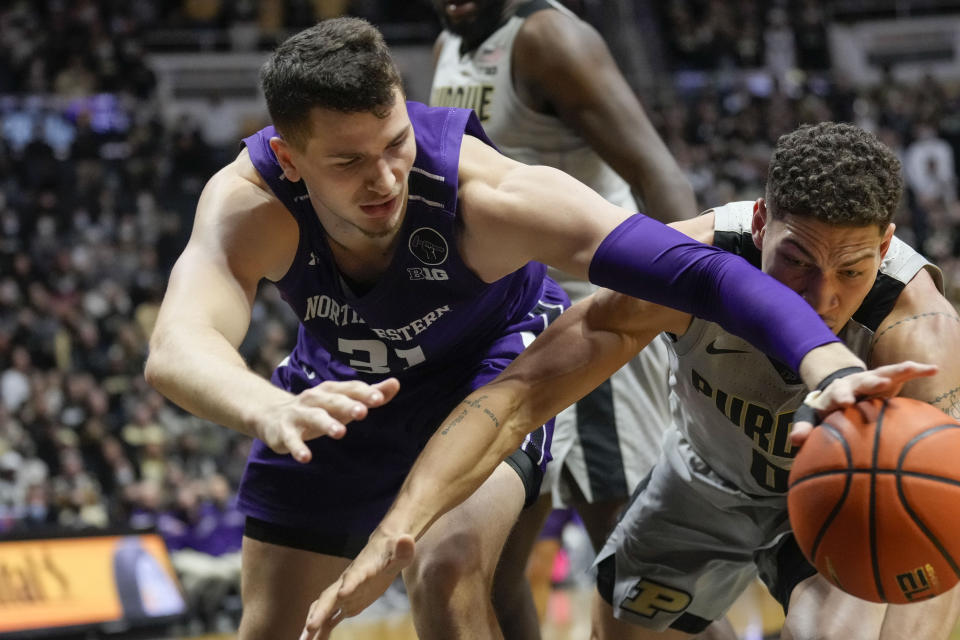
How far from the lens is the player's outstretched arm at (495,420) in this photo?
2678 mm

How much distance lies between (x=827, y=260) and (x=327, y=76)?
1288mm

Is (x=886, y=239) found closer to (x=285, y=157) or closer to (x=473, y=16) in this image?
(x=285, y=157)

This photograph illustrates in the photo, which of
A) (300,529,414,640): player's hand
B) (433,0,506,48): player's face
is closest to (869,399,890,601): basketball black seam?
(300,529,414,640): player's hand

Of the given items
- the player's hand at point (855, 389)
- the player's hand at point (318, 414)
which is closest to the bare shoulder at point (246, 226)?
A: the player's hand at point (318, 414)

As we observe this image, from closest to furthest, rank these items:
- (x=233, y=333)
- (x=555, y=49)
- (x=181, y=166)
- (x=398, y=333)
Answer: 1. (x=233, y=333)
2. (x=398, y=333)
3. (x=555, y=49)
4. (x=181, y=166)

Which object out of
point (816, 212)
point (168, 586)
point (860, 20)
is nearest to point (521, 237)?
point (816, 212)

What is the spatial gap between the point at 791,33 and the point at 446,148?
19.9m

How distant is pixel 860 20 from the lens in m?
22.9

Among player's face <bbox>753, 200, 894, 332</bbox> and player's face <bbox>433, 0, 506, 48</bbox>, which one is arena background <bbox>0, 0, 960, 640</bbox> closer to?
player's face <bbox>433, 0, 506, 48</bbox>

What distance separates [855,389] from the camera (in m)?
2.40

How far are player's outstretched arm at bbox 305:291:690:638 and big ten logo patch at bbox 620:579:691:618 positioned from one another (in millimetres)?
818

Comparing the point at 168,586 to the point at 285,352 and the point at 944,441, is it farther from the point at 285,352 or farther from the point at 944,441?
the point at 944,441

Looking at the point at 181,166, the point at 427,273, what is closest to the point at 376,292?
the point at 427,273

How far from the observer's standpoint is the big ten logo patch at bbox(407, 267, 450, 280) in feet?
10.7
